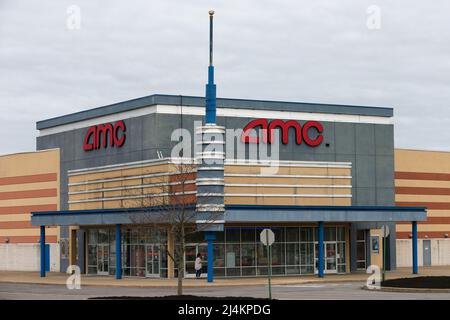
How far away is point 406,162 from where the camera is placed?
72.3 metres

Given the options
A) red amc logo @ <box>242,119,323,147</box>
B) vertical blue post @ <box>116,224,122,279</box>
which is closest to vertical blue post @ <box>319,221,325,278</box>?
red amc logo @ <box>242,119,323,147</box>

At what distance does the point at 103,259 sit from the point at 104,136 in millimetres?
8230

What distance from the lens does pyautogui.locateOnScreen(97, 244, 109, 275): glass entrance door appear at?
6369 cm

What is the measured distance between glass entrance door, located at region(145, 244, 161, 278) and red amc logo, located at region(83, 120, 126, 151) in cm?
758

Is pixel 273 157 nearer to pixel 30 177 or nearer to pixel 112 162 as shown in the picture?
pixel 112 162

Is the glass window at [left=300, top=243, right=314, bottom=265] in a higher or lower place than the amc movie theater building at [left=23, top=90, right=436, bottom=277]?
lower

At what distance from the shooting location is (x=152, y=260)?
58.9m

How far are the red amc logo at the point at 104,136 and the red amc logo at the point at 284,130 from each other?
8.22 m

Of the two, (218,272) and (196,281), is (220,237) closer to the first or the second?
(218,272)

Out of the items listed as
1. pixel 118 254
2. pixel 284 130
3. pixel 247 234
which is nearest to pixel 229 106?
pixel 284 130

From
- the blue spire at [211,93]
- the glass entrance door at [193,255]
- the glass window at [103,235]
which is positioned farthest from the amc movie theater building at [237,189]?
the blue spire at [211,93]

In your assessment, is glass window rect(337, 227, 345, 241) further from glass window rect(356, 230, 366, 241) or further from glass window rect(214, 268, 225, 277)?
glass window rect(214, 268, 225, 277)

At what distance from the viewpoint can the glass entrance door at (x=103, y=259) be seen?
63.7 metres
